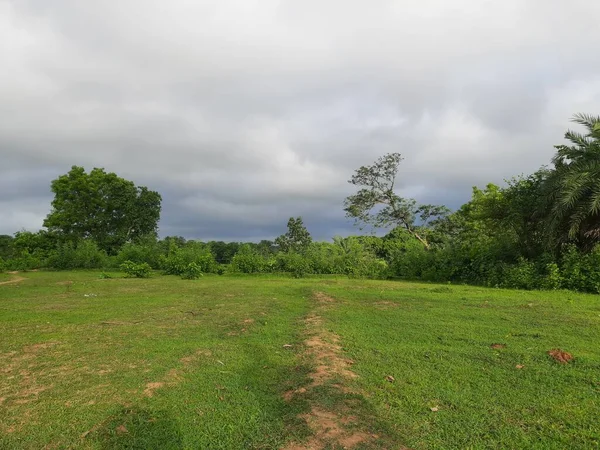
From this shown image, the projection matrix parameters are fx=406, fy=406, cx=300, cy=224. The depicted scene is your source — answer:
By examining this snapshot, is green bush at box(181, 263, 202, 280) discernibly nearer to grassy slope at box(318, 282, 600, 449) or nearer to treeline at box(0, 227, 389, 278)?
treeline at box(0, 227, 389, 278)

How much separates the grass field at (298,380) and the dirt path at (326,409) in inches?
0.7

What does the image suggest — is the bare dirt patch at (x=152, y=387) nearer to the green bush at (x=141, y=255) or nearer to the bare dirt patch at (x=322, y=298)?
the bare dirt patch at (x=322, y=298)

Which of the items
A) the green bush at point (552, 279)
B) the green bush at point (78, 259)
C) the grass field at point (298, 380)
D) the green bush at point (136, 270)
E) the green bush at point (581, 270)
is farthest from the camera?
the green bush at point (78, 259)

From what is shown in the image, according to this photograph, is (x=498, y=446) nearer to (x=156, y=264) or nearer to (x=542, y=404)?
(x=542, y=404)

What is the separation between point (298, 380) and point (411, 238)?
2557 cm

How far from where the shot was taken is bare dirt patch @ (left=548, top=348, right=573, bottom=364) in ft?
19.3

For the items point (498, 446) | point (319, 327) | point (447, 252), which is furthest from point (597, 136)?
point (498, 446)

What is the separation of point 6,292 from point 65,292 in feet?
6.56

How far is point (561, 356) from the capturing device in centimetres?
598

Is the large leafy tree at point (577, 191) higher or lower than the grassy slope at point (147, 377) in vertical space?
higher

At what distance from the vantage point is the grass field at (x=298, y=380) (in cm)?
381

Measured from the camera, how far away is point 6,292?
1465 cm

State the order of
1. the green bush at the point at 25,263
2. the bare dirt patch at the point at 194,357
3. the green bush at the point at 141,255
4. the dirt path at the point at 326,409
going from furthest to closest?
the green bush at the point at 141,255 < the green bush at the point at 25,263 < the bare dirt patch at the point at 194,357 < the dirt path at the point at 326,409

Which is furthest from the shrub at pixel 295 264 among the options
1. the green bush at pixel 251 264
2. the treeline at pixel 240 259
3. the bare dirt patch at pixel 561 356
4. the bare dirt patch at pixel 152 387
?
the bare dirt patch at pixel 152 387
